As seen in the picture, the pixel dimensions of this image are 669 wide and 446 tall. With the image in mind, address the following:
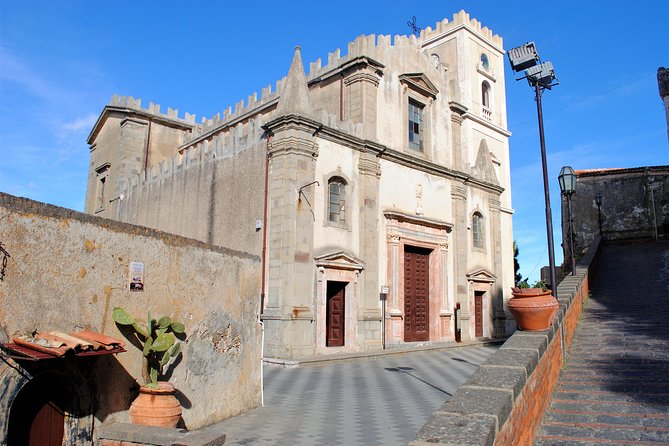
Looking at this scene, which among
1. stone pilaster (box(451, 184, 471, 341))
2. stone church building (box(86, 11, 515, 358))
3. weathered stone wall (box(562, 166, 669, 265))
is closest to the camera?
stone church building (box(86, 11, 515, 358))

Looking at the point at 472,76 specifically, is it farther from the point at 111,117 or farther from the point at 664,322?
the point at 664,322

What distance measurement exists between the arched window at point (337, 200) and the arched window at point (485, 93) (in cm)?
1813

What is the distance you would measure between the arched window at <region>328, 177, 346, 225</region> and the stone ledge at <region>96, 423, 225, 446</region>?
1260 cm

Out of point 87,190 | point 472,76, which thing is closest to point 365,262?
point 472,76

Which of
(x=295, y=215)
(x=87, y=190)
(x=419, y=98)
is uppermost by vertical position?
(x=419, y=98)

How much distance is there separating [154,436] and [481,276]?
2013cm

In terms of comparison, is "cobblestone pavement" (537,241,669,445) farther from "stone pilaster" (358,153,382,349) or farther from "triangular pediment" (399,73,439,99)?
"triangular pediment" (399,73,439,99)

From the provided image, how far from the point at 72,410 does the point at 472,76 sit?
99.4 ft

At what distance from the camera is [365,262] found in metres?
18.5

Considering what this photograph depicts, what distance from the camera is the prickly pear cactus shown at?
20.6 feet

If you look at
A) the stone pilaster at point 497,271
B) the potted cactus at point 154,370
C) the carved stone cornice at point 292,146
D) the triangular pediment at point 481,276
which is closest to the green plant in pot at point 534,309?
the potted cactus at point 154,370

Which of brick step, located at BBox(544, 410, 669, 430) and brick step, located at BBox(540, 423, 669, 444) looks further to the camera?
brick step, located at BBox(544, 410, 669, 430)

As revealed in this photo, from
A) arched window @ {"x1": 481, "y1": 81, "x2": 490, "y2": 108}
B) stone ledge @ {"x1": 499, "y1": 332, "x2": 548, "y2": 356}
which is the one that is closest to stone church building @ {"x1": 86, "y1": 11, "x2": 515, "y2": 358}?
arched window @ {"x1": 481, "y1": 81, "x2": 490, "y2": 108}

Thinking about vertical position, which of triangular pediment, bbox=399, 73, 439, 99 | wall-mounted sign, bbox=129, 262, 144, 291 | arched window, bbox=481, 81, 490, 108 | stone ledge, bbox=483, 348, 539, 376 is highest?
arched window, bbox=481, 81, 490, 108
